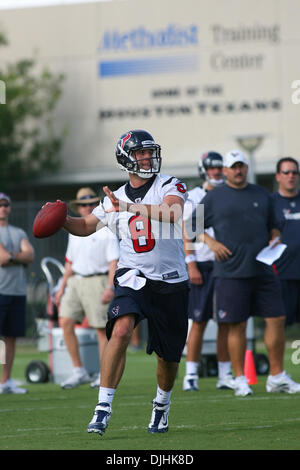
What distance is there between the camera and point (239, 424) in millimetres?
6793

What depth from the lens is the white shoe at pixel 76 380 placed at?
1049cm

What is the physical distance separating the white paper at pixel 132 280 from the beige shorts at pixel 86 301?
4310 millimetres

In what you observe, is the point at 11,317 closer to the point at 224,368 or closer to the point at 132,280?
the point at 224,368

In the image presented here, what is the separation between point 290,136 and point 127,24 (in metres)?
4.96

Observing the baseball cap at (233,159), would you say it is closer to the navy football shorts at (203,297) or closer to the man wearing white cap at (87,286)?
the navy football shorts at (203,297)

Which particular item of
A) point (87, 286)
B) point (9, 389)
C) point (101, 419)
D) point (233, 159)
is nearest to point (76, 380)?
point (9, 389)

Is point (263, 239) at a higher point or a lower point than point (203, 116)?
lower

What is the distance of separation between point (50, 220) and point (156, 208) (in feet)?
2.28

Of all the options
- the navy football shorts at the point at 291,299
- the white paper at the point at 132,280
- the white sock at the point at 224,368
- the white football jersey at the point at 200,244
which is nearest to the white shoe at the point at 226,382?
the white sock at the point at 224,368

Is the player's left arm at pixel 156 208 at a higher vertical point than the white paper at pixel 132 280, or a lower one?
higher

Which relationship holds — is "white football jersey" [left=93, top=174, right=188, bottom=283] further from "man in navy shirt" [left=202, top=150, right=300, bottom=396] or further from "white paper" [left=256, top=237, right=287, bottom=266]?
"man in navy shirt" [left=202, top=150, right=300, bottom=396]

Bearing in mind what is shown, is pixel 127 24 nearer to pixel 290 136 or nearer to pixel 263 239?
pixel 290 136

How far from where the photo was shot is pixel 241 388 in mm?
8812

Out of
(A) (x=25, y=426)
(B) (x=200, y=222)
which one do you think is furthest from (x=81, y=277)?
(A) (x=25, y=426)
